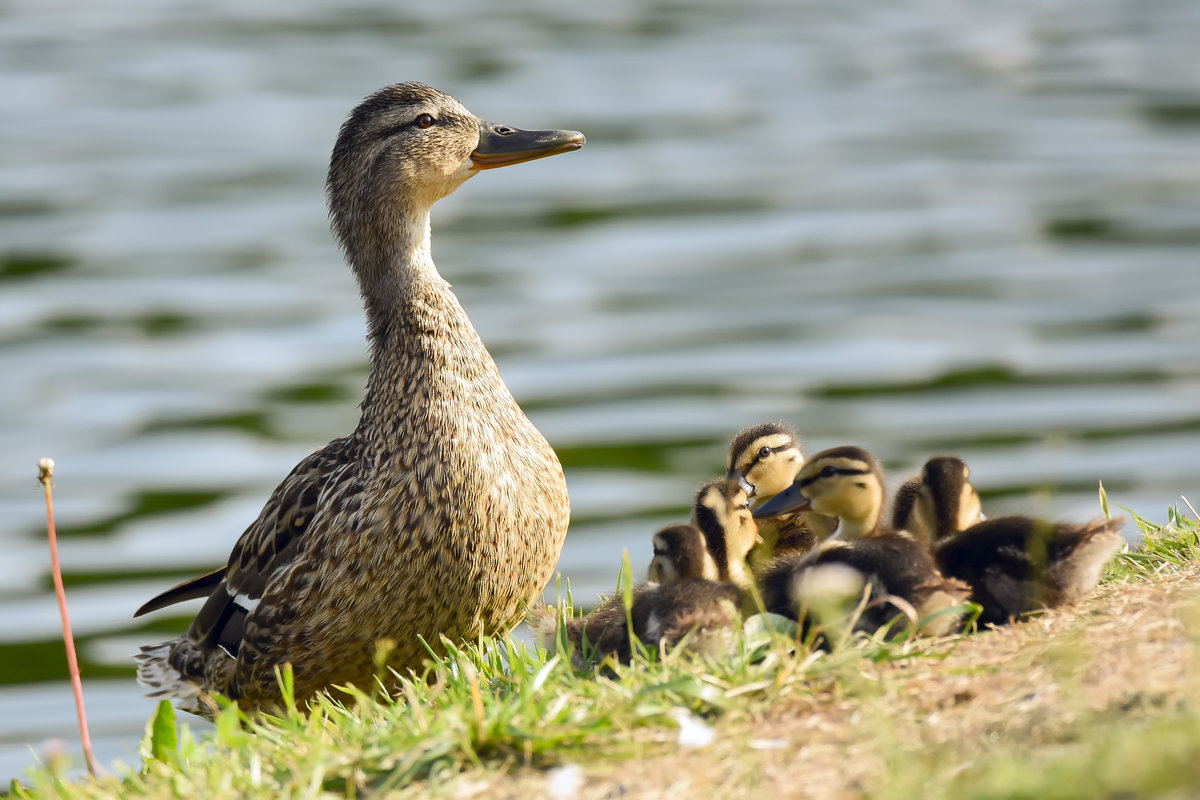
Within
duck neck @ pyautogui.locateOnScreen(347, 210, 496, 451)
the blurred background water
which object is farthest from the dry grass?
duck neck @ pyautogui.locateOnScreen(347, 210, 496, 451)

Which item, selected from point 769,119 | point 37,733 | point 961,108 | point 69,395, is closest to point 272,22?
point 769,119

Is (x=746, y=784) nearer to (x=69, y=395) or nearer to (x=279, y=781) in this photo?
(x=279, y=781)

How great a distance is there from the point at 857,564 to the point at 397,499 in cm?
187

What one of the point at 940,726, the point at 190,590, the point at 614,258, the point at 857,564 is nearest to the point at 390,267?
the point at 190,590

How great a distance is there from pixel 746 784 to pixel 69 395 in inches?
403

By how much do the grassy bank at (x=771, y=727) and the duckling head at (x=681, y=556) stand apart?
402 millimetres

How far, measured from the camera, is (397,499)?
18.0 feet

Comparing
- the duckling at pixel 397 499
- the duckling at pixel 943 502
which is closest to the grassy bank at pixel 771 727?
the duckling at pixel 943 502

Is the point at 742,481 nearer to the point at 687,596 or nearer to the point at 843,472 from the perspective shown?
the point at 843,472

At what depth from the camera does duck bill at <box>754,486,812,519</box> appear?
482 centimetres

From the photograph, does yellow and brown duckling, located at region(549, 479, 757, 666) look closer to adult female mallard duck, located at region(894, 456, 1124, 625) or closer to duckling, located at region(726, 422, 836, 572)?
Answer: duckling, located at region(726, 422, 836, 572)

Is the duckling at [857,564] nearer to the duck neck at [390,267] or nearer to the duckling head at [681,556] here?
the duckling head at [681,556]

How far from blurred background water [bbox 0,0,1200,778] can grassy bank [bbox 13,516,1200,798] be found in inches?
36.7

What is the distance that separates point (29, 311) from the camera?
14.2 meters
